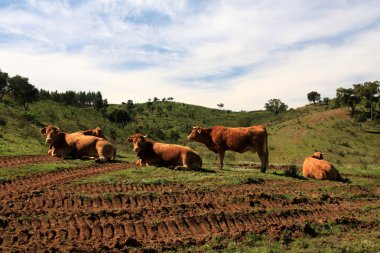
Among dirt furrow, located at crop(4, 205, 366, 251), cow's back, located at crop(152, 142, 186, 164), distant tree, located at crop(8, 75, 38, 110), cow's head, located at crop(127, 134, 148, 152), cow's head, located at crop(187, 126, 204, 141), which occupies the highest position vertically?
distant tree, located at crop(8, 75, 38, 110)

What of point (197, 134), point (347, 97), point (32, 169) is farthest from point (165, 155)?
point (347, 97)

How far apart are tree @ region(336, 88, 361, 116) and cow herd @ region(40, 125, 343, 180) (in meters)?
44.4

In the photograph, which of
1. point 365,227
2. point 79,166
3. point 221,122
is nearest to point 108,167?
point 79,166

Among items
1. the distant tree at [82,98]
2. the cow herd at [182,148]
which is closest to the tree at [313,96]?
the distant tree at [82,98]

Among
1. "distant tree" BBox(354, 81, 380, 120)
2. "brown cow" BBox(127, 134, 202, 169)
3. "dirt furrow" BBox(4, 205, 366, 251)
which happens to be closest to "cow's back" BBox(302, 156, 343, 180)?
"brown cow" BBox(127, 134, 202, 169)

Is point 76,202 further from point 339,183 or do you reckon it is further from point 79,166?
point 339,183

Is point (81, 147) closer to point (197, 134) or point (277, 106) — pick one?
point (197, 134)

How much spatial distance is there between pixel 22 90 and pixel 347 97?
44659 millimetres

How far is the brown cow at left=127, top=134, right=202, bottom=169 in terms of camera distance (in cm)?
1645

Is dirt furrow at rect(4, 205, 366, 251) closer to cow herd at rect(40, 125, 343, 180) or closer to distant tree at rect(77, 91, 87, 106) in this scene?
cow herd at rect(40, 125, 343, 180)

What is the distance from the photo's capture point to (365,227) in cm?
1055

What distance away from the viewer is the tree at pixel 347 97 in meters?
59.4

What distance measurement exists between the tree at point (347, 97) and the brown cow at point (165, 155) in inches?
1921

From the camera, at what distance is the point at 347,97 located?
59812 mm
